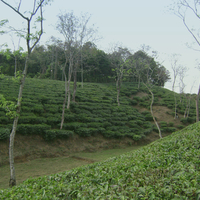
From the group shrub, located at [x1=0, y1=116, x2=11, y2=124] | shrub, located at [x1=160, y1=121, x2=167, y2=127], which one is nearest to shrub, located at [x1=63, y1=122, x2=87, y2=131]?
shrub, located at [x1=0, y1=116, x2=11, y2=124]

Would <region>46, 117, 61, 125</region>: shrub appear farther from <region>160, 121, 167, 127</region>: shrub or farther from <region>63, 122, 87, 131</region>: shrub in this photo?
<region>160, 121, 167, 127</region>: shrub

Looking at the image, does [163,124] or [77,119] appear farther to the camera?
[163,124]

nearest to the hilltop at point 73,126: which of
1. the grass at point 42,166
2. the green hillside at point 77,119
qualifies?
the green hillside at point 77,119

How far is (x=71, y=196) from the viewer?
3408mm

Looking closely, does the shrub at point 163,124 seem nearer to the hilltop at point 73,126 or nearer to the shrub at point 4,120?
the hilltop at point 73,126

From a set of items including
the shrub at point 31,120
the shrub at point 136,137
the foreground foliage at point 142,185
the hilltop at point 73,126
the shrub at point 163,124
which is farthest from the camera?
the shrub at point 163,124

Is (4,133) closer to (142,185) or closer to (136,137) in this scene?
(142,185)

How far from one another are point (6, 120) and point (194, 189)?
1067cm

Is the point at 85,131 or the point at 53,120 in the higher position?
the point at 53,120

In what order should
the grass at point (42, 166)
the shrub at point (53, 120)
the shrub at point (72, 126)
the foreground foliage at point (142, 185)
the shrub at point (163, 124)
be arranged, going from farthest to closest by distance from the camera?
the shrub at point (163, 124)
the shrub at point (72, 126)
the shrub at point (53, 120)
the grass at point (42, 166)
the foreground foliage at point (142, 185)

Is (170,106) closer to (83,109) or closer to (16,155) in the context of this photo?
(83,109)

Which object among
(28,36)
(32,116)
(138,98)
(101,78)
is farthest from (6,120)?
(101,78)

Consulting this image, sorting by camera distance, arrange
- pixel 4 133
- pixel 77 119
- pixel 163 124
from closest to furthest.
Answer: pixel 4 133
pixel 77 119
pixel 163 124

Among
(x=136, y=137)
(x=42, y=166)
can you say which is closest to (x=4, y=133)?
(x=42, y=166)
